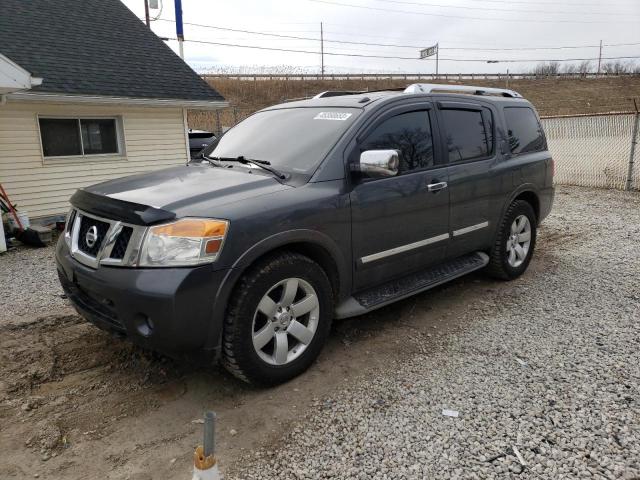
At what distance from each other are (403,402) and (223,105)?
998 centimetres

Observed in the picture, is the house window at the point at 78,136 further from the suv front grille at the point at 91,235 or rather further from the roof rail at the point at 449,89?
the roof rail at the point at 449,89

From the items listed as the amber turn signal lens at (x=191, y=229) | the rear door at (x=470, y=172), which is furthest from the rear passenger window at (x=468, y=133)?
the amber turn signal lens at (x=191, y=229)

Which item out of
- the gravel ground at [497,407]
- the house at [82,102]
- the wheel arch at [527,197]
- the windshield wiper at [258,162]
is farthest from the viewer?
the house at [82,102]

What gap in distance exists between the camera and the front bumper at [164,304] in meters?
2.68

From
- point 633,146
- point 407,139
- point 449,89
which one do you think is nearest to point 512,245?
point 449,89

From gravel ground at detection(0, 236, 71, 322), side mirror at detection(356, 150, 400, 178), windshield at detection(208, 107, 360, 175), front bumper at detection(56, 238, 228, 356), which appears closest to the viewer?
front bumper at detection(56, 238, 228, 356)

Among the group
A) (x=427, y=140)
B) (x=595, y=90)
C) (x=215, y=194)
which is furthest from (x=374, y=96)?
(x=595, y=90)

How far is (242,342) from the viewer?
2930 millimetres

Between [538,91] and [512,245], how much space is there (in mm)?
49667

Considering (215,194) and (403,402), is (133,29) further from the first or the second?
(403,402)

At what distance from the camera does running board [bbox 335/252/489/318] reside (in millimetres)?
3619

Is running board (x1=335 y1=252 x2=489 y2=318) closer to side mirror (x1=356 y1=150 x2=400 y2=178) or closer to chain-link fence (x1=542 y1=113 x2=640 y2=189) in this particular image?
side mirror (x1=356 y1=150 x2=400 y2=178)

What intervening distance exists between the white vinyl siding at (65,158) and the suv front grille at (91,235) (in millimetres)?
6978

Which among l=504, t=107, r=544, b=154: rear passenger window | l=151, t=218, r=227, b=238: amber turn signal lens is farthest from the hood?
l=504, t=107, r=544, b=154: rear passenger window
